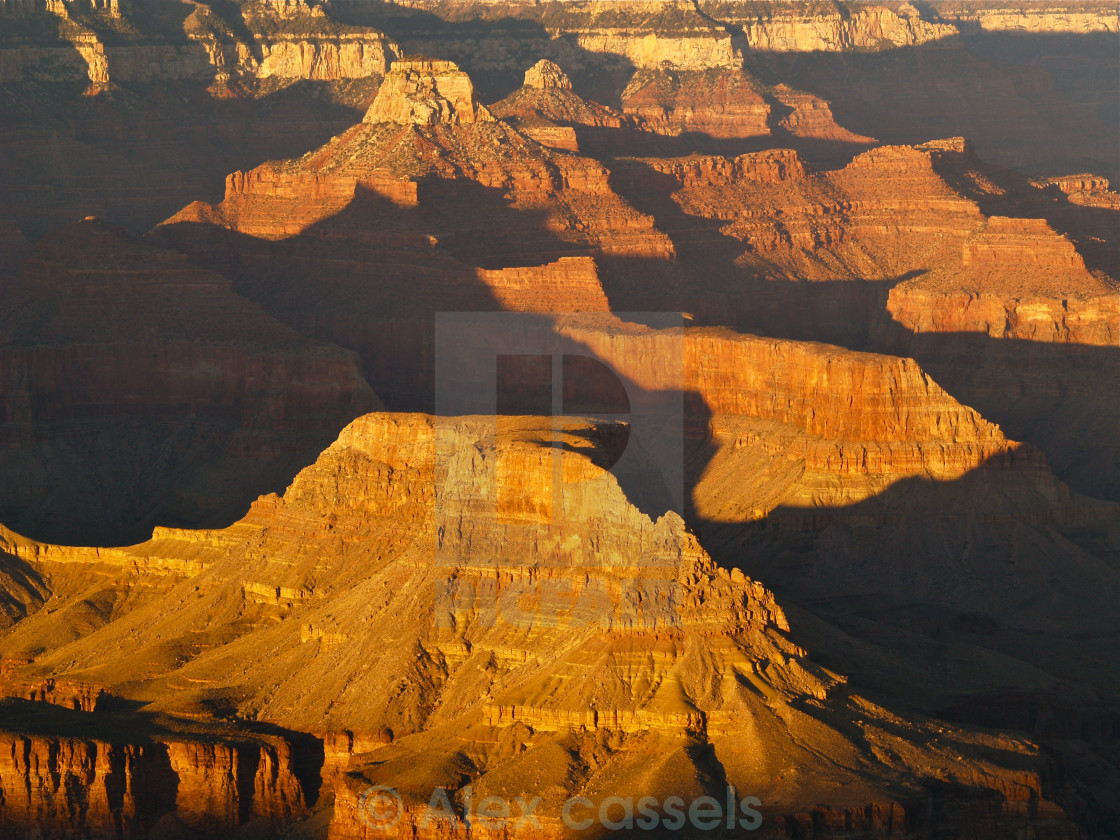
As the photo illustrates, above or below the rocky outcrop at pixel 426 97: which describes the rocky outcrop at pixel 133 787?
below

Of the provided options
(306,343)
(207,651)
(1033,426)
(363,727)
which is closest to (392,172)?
(306,343)

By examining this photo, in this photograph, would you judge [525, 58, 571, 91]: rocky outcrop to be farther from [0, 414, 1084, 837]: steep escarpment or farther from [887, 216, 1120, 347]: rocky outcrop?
[0, 414, 1084, 837]: steep escarpment

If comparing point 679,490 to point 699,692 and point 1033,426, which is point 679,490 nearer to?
point 1033,426

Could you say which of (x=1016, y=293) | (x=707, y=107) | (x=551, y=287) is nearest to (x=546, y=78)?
(x=707, y=107)

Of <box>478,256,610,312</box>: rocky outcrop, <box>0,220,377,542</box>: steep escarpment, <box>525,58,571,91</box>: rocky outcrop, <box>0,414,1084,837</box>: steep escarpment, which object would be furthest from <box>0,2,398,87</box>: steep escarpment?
<box>0,414,1084,837</box>: steep escarpment

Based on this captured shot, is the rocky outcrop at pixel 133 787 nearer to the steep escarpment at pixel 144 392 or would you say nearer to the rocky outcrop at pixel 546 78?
the steep escarpment at pixel 144 392

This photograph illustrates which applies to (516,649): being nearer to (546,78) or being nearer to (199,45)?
(546,78)

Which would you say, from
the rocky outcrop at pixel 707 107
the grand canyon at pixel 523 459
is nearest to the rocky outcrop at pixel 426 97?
the grand canyon at pixel 523 459
